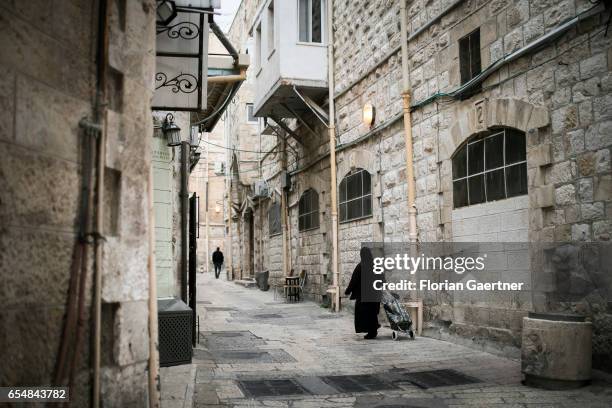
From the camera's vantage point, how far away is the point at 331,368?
746cm

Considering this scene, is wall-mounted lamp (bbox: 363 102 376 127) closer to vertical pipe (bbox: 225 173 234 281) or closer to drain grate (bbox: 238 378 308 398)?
drain grate (bbox: 238 378 308 398)

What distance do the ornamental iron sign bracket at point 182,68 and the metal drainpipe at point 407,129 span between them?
4.23 meters

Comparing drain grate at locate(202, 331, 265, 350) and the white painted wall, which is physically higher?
the white painted wall

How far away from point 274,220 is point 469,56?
1161 cm

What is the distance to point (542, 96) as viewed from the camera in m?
7.32

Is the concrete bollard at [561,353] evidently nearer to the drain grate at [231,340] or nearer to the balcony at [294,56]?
the drain grate at [231,340]

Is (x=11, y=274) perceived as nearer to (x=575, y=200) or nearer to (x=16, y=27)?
(x=16, y=27)

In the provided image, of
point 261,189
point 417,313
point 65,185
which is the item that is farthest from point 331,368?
point 261,189

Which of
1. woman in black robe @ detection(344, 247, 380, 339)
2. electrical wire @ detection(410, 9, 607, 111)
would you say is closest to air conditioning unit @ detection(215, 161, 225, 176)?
woman in black robe @ detection(344, 247, 380, 339)

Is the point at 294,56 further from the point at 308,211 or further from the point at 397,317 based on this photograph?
the point at 397,317

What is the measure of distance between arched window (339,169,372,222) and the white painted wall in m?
3.29

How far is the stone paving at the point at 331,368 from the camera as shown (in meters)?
5.67

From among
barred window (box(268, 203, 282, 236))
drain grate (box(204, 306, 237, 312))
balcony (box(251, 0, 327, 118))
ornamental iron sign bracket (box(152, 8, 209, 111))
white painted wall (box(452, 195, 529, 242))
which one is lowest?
drain grate (box(204, 306, 237, 312))

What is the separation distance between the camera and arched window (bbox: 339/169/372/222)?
12195 millimetres
